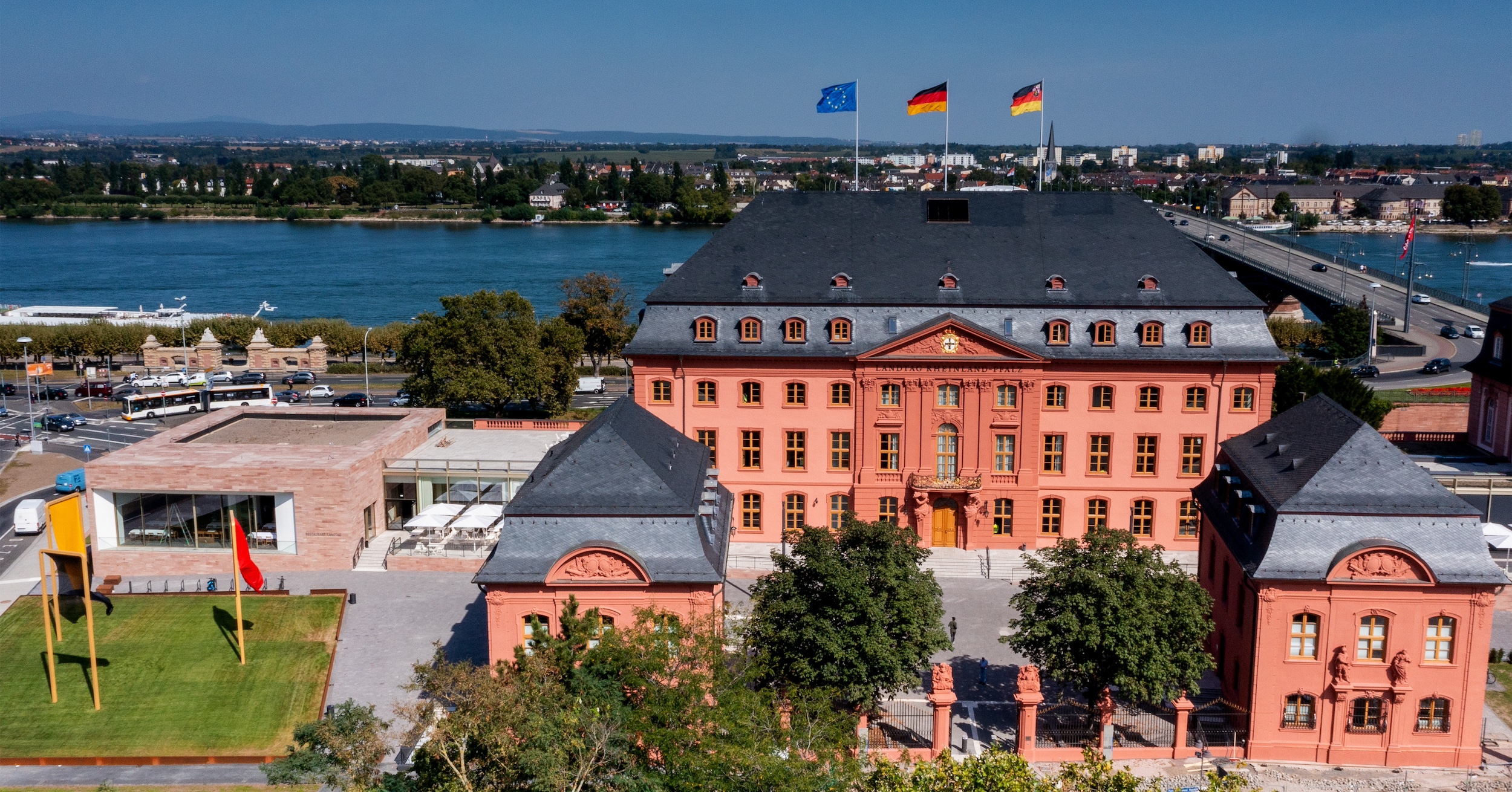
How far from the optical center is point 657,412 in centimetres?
5684

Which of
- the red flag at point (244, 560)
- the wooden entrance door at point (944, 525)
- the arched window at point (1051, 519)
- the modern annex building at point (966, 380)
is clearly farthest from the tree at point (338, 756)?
the arched window at point (1051, 519)

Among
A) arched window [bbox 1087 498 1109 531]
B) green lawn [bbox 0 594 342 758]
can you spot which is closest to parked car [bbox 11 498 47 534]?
green lawn [bbox 0 594 342 758]

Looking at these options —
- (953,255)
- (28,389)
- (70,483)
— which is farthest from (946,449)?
(28,389)

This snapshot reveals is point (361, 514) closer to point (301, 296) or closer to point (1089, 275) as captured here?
point (1089, 275)

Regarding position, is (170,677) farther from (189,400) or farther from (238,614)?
(189,400)

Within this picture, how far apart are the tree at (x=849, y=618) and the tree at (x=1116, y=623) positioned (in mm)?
3157

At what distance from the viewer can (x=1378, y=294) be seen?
13000cm

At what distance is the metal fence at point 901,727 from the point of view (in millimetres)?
36875

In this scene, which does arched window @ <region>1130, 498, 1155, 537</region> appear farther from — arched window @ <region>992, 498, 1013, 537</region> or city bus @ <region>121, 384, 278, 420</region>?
city bus @ <region>121, 384, 278, 420</region>

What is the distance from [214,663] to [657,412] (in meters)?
21.4

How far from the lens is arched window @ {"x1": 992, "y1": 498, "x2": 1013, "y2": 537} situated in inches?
2218

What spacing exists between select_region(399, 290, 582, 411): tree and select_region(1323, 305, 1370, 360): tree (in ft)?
212

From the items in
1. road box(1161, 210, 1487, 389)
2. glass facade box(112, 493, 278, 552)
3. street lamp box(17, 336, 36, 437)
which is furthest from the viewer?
road box(1161, 210, 1487, 389)

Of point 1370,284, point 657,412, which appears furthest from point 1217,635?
point 1370,284
